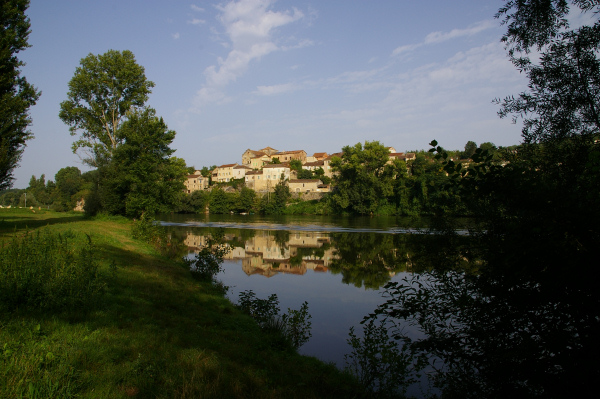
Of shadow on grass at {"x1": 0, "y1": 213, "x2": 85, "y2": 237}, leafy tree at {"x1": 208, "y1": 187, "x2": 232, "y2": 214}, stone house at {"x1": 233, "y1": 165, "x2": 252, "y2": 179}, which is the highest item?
stone house at {"x1": 233, "y1": 165, "x2": 252, "y2": 179}

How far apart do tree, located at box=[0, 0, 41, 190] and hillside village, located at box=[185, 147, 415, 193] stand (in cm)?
6714

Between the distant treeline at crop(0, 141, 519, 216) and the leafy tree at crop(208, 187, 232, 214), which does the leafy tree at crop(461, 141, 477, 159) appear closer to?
the distant treeline at crop(0, 141, 519, 216)

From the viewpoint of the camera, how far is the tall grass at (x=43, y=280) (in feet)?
19.0

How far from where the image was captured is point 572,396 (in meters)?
3.76

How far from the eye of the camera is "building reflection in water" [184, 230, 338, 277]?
18.9m

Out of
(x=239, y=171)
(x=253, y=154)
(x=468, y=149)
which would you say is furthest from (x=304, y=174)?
(x=468, y=149)

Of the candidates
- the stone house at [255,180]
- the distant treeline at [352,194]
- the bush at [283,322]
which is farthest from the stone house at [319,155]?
the bush at [283,322]

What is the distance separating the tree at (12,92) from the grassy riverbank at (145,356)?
12417 millimetres

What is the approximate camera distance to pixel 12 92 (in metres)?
16.5

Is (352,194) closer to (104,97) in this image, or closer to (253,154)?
(104,97)

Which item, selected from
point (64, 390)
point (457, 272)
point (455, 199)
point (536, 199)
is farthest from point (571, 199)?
point (64, 390)

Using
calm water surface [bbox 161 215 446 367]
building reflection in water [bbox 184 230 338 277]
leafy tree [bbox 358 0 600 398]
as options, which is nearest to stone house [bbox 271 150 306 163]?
building reflection in water [bbox 184 230 338 277]

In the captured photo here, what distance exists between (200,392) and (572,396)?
13.3 feet

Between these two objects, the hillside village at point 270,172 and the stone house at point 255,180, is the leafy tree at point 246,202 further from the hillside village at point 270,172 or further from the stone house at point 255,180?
the stone house at point 255,180
